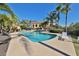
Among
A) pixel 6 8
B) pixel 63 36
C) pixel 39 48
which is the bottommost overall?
pixel 39 48

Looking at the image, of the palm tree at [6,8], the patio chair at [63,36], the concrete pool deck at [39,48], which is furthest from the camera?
the patio chair at [63,36]

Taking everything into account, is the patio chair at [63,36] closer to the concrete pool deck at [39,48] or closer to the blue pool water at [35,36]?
the concrete pool deck at [39,48]

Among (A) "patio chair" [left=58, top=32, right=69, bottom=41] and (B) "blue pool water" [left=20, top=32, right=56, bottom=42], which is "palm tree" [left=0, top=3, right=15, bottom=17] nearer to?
(B) "blue pool water" [left=20, top=32, right=56, bottom=42]

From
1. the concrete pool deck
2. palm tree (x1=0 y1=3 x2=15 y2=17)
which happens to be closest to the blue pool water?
the concrete pool deck

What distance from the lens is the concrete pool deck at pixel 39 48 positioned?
20.6ft

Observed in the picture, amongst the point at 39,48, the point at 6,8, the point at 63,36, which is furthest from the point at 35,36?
the point at 6,8

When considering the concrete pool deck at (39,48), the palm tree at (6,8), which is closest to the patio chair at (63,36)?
the concrete pool deck at (39,48)

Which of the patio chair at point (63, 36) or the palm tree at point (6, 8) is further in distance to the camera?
the patio chair at point (63, 36)

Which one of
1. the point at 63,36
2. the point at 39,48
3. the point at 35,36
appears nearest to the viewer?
the point at 39,48

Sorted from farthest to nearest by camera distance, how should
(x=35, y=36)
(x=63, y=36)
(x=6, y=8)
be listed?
(x=35, y=36) < (x=63, y=36) < (x=6, y=8)

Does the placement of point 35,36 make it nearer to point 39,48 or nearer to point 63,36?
point 39,48

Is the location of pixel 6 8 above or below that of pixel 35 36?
above

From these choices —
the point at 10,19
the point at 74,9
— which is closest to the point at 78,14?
the point at 74,9

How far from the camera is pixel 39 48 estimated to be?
6391 mm
